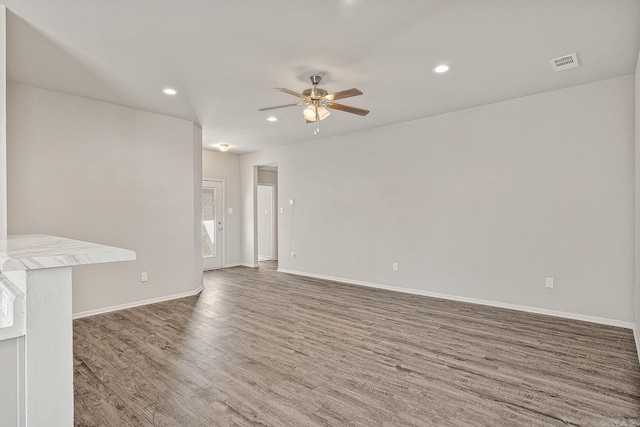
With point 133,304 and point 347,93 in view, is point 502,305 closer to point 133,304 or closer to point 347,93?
point 347,93

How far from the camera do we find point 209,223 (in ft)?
25.2

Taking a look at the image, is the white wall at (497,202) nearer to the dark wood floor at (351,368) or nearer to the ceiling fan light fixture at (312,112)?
the dark wood floor at (351,368)

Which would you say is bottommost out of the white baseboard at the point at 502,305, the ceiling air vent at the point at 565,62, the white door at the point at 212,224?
the white baseboard at the point at 502,305

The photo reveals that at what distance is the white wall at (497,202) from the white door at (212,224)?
2.57 m

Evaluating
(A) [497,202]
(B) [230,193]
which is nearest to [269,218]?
(B) [230,193]

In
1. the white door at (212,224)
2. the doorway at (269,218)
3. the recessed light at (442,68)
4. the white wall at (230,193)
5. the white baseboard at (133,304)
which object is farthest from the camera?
the doorway at (269,218)

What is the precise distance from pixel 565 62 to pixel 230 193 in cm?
661

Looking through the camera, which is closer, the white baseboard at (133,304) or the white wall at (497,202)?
the white wall at (497,202)

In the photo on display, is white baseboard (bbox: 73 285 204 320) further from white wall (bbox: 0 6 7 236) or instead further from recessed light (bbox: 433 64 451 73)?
recessed light (bbox: 433 64 451 73)

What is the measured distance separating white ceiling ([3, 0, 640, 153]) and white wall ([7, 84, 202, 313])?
36 centimetres

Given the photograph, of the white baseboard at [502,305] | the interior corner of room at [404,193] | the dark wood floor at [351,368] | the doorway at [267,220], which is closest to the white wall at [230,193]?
the doorway at [267,220]

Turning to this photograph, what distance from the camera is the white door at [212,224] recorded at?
25.0ft

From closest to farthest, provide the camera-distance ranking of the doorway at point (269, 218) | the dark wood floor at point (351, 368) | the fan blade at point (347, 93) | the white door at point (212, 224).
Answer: the dark wood floor at point (351, 368) → the fan blade at point (347, 93) → the white door at point (212, 224) → the doorway at point (269, 218)

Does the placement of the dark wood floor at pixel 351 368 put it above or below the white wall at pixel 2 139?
below
